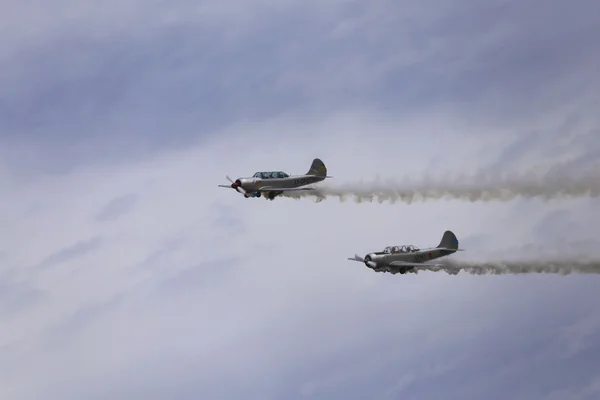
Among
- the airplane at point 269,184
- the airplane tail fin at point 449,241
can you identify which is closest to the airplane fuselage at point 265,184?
the airplane at point 269,184

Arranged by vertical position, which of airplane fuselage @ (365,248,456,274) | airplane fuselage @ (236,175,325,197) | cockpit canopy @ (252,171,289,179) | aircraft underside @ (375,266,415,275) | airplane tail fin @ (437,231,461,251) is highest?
cockpit canopy @ (252,171,289,179)

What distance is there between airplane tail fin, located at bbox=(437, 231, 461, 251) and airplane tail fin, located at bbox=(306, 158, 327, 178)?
16.5m

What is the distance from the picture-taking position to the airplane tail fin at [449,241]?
367ft

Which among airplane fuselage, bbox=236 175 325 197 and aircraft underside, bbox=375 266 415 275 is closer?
aircraft underside, bbox=375 266 415 275

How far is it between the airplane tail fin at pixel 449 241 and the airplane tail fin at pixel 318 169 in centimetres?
1646

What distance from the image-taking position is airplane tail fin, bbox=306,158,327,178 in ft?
372

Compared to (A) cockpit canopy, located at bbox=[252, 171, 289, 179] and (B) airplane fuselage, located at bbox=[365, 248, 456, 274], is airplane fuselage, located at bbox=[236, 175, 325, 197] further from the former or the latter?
(B) airplane fuselage, located at bbox=[365, 248, 456, 274]

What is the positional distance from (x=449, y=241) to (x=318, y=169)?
18273mm

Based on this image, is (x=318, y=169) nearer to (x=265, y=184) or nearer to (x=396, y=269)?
(x=265, y=184)

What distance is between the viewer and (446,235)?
11288 cm

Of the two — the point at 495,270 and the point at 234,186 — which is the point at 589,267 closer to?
the point at 495,270

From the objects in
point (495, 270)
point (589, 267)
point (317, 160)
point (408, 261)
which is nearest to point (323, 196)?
point (317, 160)

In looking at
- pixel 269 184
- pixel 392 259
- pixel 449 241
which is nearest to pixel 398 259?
pixel 392 259

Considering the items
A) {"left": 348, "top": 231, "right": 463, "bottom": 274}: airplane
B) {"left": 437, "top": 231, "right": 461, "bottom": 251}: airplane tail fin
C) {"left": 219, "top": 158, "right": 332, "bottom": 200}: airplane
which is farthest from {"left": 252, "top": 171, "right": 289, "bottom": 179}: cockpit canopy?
{"left": 437, "top": 231, "right": 461, "bottom": 251}: airplane tail fin
